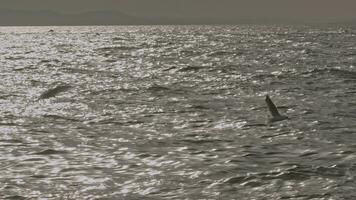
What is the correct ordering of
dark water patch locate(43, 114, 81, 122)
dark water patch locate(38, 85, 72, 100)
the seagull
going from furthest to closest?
dark water patch locate(38, 85, 72, 100) < dark water patch locate(43, 114, 81, 122) < the seagull

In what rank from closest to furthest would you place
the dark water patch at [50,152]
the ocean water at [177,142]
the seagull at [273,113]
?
the ocean water at [177,142] < the dark water patch at [50,152] < the seagull at [273,113]

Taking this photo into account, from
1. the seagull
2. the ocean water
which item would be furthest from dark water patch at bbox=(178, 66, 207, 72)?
the seagull

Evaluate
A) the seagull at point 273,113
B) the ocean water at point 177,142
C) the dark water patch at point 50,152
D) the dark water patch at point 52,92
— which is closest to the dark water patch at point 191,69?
the ocean water at point 177,142

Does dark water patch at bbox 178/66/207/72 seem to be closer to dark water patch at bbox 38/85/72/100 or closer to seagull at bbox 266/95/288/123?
dark water patch at bbox 38/85/72/100

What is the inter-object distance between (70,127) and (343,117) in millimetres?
9985

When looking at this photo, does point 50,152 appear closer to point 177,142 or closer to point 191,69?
point 177,142

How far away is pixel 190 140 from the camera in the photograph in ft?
56.3

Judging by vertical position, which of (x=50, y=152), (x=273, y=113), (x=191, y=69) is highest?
(x=191, y=69)

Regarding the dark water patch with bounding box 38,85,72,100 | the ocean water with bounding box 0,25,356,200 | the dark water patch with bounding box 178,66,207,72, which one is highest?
the dark water patch with bounding box 178,66,207,72

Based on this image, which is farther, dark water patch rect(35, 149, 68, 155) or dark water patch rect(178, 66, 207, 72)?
dark water patch rect(178, 66, 207, 72)

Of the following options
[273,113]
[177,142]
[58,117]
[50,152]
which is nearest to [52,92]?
[58,117]

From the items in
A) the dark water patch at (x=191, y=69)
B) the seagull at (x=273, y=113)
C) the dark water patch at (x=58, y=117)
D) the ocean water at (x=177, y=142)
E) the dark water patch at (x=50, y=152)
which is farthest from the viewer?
the dark water patch at (x=191, y=69)

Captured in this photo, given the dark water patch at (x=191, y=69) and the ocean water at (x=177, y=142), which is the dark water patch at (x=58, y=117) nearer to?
the ocean water at (x=177, y=142)

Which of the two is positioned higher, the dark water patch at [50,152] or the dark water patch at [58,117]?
the dark water patch at [58,117]
